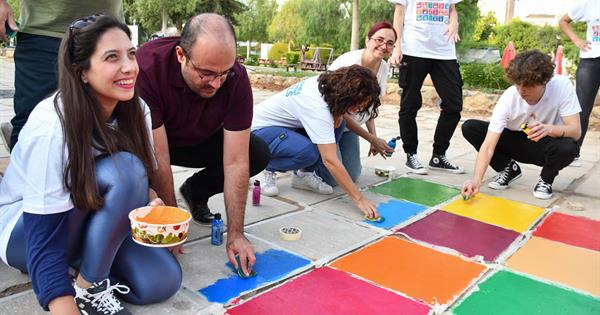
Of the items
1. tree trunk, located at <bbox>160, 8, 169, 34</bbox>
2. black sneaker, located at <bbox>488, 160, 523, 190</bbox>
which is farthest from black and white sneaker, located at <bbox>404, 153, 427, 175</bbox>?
tree trunk, located at <bbox>160, 8, 169, 34</bbox>

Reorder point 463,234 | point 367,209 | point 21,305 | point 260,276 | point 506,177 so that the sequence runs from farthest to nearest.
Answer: point 506,177 < point 367,209 < point 463,234 < point 260,276 < point 21,305

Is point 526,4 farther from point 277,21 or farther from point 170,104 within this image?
point 170,104

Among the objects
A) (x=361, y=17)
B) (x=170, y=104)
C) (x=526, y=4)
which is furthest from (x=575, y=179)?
(x=526, y=4)

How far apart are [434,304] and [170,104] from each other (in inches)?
51.0

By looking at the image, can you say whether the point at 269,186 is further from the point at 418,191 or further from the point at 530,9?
the point at 530,9

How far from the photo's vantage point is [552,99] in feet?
10.6

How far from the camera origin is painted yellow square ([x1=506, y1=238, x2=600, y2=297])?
212 centimetres

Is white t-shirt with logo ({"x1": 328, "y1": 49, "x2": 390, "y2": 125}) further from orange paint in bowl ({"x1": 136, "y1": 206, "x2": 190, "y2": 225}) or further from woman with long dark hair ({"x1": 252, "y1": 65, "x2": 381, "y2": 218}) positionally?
orange paint in bowl ({"x1": 136, "y1": 206, "x2": 190, "y2": 225})

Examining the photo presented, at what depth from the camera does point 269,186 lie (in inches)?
121

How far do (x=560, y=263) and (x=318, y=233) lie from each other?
111 cm

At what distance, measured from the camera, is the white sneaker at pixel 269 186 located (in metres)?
3.04

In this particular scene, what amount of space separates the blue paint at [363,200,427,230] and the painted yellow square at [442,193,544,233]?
0.20 meters

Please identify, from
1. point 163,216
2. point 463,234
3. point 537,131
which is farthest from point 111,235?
point 537,131

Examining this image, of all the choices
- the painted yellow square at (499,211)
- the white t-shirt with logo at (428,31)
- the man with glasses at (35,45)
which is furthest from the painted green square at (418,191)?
the man with glasses at (35,45)
